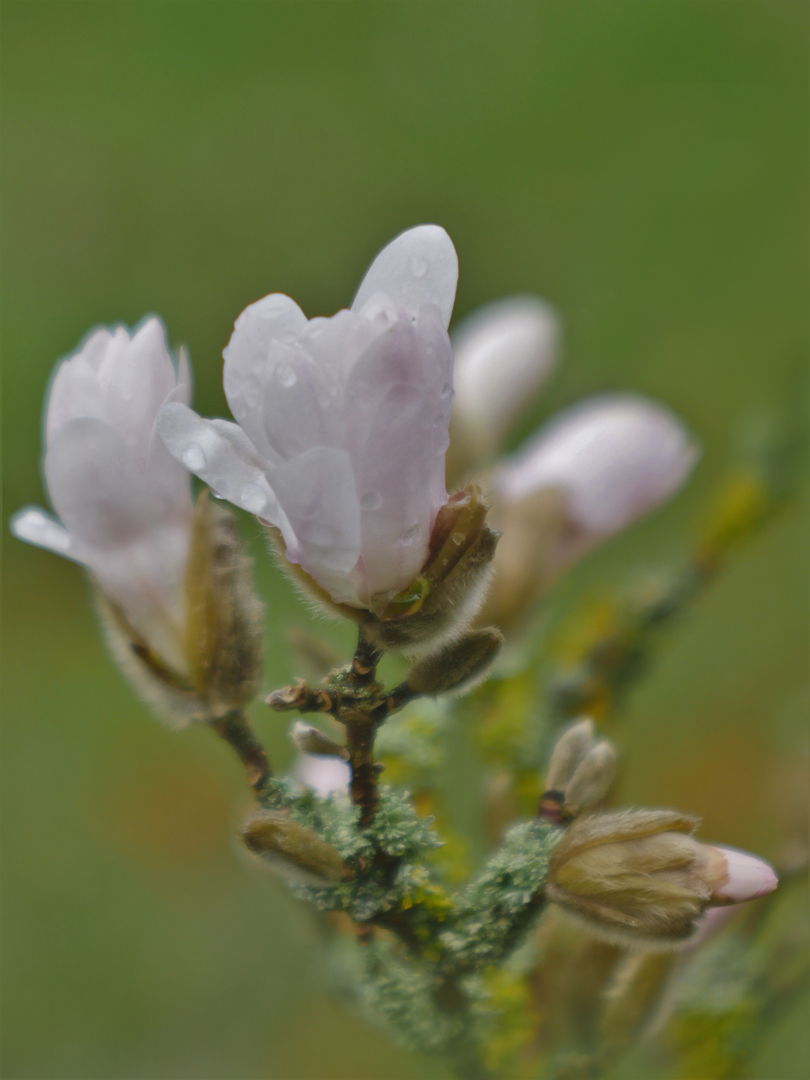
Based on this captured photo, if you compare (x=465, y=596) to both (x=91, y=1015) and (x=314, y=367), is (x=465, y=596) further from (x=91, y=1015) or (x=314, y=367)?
(x=91, y=1015)

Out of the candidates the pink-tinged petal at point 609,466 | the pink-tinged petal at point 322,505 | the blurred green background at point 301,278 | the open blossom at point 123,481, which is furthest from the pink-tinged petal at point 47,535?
the blurred green background at point 301,278

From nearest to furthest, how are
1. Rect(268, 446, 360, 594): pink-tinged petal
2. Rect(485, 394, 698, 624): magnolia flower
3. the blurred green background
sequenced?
Rect(268, 446, 360, 594): pink-tinged petal, Rect(485, 394, 698, 624): magnolia flower, the blurred green background

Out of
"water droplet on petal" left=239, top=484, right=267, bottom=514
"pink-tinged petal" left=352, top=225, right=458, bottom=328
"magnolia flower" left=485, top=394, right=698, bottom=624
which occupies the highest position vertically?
"magnolia flower" left=485, top=394, right=698, bottom=624

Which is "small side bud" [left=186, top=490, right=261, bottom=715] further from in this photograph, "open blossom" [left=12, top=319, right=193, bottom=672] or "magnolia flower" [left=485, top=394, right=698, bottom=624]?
"magnolia flower" [left=485, top=394, right=698, bottom=624]

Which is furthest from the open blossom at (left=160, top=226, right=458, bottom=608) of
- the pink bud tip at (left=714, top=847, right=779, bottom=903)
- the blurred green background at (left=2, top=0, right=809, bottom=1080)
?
the blurred green background at (left=2, top=0, right=809, bottom=1080)

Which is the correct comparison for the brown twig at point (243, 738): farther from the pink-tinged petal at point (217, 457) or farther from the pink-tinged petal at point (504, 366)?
the pink-tinged petal at point (504, 366)

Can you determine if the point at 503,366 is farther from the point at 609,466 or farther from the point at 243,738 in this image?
the point at 243,738
